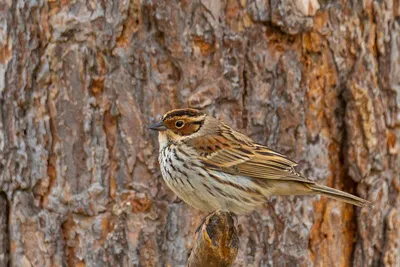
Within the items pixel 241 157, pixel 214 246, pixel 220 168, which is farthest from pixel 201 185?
pixel 214 246

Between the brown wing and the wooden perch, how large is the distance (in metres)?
1.37

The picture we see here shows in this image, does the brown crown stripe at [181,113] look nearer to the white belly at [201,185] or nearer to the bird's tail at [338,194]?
the white belly at [201,185]

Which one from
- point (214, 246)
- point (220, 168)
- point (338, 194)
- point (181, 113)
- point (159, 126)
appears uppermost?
point (181, 113)

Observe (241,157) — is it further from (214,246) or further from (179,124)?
(214,246)

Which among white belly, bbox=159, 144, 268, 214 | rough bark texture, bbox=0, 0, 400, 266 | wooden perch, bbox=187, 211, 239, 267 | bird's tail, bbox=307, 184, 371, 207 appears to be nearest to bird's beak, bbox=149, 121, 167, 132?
white belly, bbox=159, 144, 268, 214

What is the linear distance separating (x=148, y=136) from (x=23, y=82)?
1172 millimetres

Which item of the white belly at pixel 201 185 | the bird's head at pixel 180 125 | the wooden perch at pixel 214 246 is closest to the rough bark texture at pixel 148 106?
the bird's head at pixel 180 125

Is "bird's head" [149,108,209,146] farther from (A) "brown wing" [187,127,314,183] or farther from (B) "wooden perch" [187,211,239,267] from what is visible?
(B) "wooden perch" [187,211,239,267]

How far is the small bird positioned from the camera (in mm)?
7062

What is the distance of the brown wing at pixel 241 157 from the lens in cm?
732

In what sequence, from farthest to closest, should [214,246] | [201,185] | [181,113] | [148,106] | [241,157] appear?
[148,106], [241,157], [181,113], [201,185], [214,246]

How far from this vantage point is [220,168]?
7.27m

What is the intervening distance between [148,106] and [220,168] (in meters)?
0.93

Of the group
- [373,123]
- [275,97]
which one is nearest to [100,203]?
[275,97]
